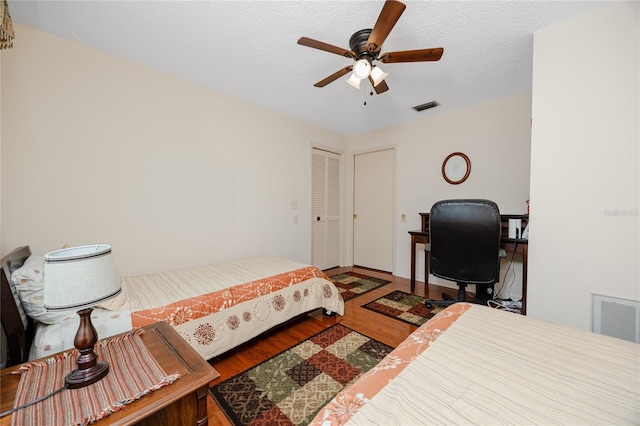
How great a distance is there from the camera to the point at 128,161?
2.24 m

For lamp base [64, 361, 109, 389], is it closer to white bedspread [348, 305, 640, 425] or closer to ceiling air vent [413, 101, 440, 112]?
white bedspread [348, 305, 640, 425]

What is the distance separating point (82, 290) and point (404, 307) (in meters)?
2.76

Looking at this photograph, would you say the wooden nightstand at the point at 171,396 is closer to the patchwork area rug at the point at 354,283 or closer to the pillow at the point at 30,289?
the pillow at the point at 30,289

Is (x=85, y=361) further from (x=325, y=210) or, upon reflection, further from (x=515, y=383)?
(x=325, y=210)

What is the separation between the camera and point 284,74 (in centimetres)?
242

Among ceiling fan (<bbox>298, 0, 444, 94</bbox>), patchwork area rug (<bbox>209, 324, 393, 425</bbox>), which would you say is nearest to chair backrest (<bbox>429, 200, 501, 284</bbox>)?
patchwork area rug (<bbox>209, 324, 393, 425</bbox>)

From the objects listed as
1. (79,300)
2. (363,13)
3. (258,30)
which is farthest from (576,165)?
(79,300)

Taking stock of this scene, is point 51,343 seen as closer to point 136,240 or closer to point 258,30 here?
point 136,240

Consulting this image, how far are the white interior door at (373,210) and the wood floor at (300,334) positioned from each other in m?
1.28

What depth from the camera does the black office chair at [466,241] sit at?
85.7 inches

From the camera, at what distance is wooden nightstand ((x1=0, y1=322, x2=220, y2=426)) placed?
0.72 m

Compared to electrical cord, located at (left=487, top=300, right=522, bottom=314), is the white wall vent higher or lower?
higher

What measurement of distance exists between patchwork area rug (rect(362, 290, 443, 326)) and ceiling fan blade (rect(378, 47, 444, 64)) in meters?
2.27

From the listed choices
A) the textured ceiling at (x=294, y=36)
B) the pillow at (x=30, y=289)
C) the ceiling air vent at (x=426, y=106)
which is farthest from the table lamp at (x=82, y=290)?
the ceiling air vent at (x=426, y=106)
